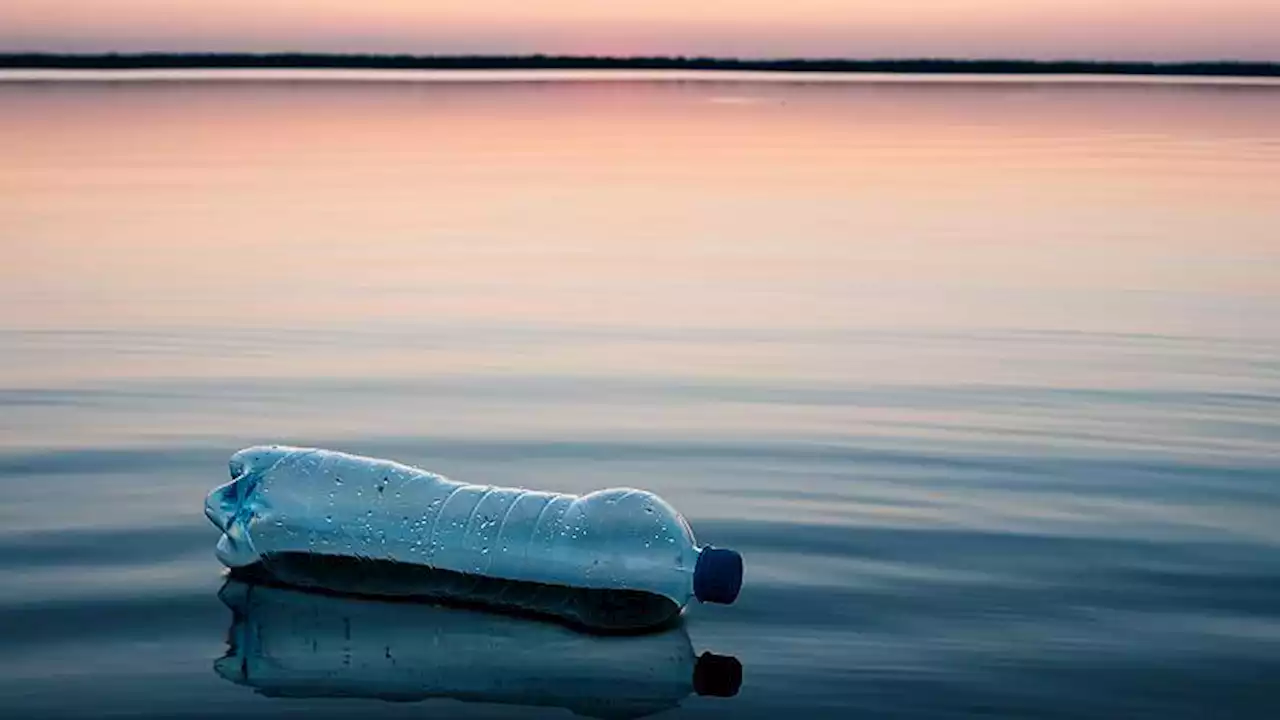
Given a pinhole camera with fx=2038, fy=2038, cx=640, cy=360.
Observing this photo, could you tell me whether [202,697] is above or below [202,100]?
below

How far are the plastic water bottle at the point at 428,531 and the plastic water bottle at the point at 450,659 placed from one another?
21 cm

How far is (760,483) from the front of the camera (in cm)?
738

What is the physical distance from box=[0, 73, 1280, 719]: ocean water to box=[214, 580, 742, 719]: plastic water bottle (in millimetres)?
15

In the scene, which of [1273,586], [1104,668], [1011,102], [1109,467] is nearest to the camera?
[1104,668]

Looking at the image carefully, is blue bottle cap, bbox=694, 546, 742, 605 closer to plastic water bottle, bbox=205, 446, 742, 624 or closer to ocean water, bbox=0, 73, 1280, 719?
ocean water, bbox=0, 73, 1280, 719

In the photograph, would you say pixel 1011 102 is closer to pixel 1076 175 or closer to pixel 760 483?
pixel 1076 175

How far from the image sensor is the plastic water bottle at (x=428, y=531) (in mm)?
5504

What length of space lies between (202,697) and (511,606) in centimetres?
110

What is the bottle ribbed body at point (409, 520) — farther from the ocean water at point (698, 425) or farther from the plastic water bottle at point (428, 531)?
the ocean water at point (698, 425)

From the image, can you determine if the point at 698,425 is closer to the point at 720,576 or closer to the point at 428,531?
the point at 428,531

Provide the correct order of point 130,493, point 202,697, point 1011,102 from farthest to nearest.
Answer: point 1011,102
point 130,493
point 202,697

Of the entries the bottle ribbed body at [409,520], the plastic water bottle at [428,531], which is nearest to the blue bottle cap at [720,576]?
the plastic water bottle at [428,531]

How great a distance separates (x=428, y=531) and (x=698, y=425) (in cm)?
293

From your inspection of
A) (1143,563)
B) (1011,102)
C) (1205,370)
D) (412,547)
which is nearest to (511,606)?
(412,547)
